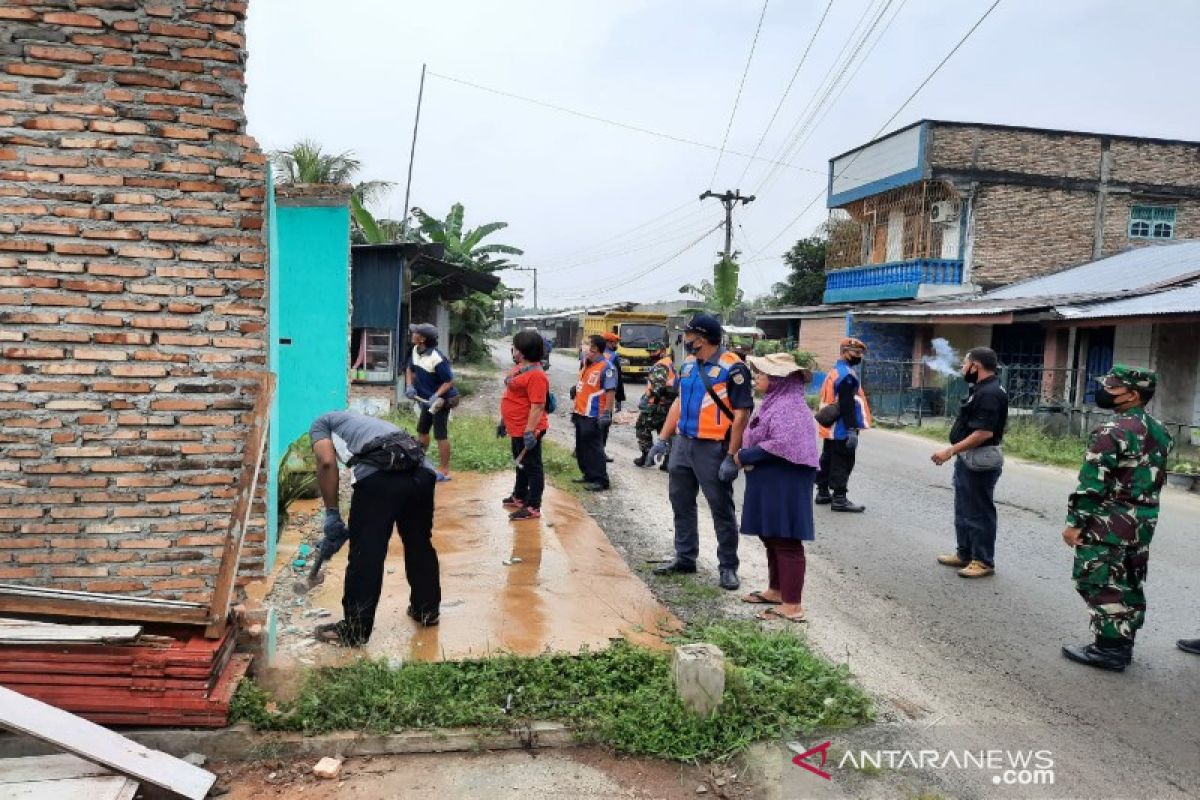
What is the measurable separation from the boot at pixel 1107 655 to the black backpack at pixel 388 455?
149 inches

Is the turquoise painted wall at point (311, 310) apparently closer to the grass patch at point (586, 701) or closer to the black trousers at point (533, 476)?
the black trousers at point (533, 476)

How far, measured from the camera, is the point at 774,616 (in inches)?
218

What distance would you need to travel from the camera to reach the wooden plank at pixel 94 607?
146 inches

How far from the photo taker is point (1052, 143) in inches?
909

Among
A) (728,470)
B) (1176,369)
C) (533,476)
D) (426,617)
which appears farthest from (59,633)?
(1176,369)

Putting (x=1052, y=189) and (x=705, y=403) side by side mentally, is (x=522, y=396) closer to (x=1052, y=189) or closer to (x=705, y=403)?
(x=705, y=403)

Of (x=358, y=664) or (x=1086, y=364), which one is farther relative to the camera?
(x=1086, y=364)

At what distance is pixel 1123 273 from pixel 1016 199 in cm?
536

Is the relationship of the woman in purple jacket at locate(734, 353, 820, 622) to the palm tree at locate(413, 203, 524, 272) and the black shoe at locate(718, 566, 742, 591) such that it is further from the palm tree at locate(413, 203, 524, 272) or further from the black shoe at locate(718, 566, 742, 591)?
the palm tree at locate(413, 203, 524, 272)

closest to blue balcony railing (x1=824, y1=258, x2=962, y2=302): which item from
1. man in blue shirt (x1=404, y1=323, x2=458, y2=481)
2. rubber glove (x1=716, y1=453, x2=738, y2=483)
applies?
man in blue shirt (x1=404, y1=323, x2=458, y2=481)

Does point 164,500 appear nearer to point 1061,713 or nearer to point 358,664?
point 358,664

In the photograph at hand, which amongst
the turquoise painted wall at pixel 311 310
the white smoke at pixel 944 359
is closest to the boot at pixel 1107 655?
the turquoise painted wall at pixel 311 310

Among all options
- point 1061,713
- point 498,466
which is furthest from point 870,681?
point 498,466

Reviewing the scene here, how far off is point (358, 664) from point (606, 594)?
1.90 meters
